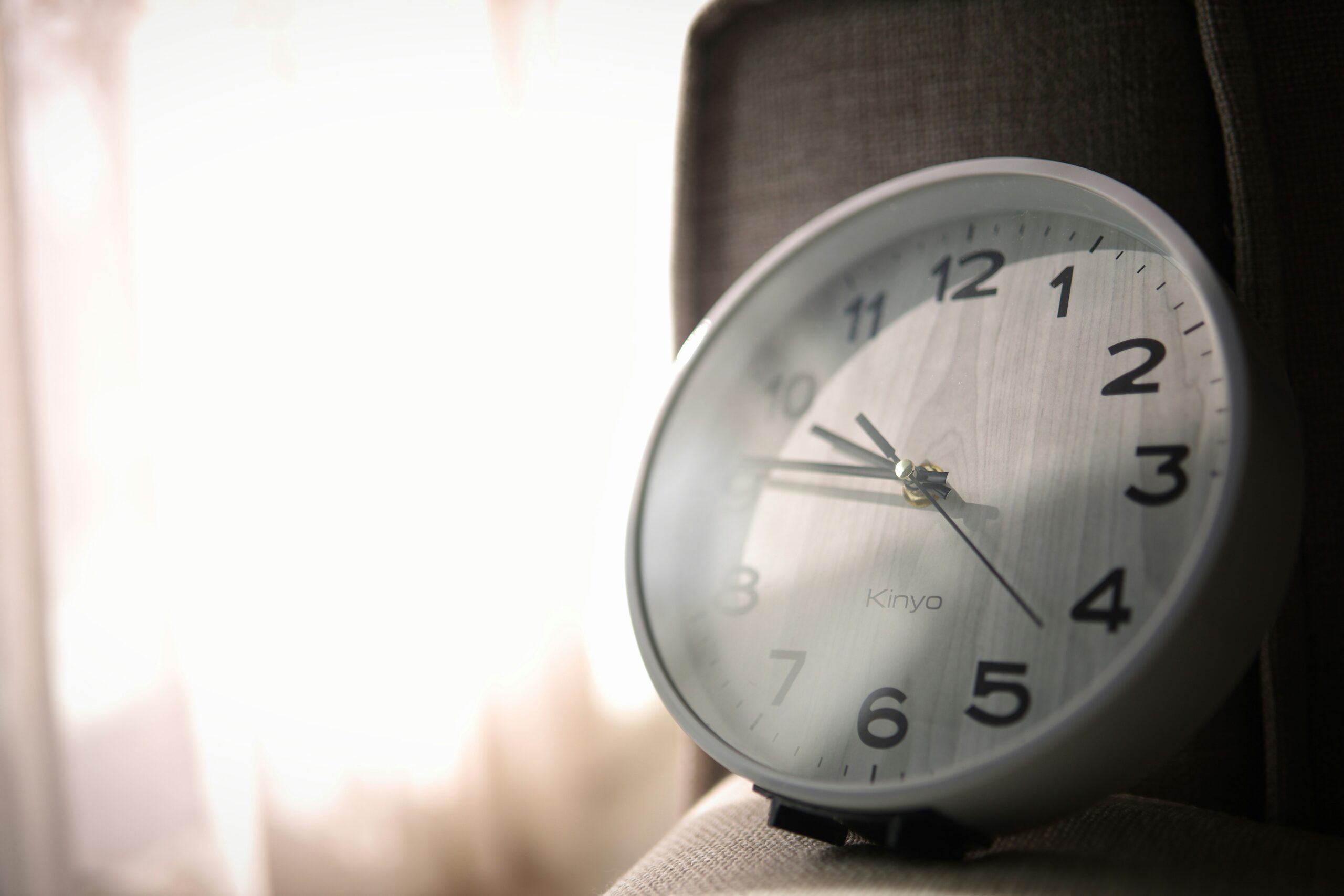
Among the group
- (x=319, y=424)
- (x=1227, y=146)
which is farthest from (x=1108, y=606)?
(x=319, y=424)

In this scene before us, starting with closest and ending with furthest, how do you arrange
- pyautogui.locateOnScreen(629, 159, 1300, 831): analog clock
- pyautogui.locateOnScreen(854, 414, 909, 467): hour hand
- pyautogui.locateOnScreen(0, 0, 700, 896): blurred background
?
pyautogui.locateOnScreen(629, 159, 1300, 831): analog clock < pyautogui.locateOnScreen(854, 414, 909, 467): hour hand < pyautogui.locateOnScreen(0, 0, 700, 896): blurred background

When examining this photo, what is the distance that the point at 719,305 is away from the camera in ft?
2.39

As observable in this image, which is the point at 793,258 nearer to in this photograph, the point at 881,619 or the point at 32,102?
the point at 881,619

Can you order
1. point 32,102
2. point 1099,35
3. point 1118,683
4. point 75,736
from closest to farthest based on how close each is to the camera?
1. point 1118,683
2. point 1099,35
3. point 32,102
4. point 75,736

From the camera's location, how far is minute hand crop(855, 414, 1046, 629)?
50 cm

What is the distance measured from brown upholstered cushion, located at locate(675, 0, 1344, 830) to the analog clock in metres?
0.16

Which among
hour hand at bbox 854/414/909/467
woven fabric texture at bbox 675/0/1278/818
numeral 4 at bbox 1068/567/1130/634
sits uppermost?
woven fabric texture at bbox 675/0/1278/818

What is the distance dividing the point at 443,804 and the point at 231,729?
1.33ft

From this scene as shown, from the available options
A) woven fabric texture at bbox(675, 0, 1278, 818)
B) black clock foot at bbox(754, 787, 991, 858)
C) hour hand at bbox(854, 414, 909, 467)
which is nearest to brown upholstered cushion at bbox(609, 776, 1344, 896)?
black clock foot at bbox(754, 787, 991, 858)

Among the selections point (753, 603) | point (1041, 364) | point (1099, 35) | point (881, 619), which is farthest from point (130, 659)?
point (1099, 35)

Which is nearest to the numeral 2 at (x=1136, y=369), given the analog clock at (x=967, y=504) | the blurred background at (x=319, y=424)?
the analog clock at (x=967, y=504)

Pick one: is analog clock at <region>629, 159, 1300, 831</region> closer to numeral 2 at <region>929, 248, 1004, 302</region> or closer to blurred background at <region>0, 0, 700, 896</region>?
numeral 2 at <region>929, 248, 1004, 302</region>

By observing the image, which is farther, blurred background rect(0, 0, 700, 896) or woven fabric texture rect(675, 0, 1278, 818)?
blurred background rect(0, 0, 700, 896)

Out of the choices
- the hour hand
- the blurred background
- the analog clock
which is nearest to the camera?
the analog clock
